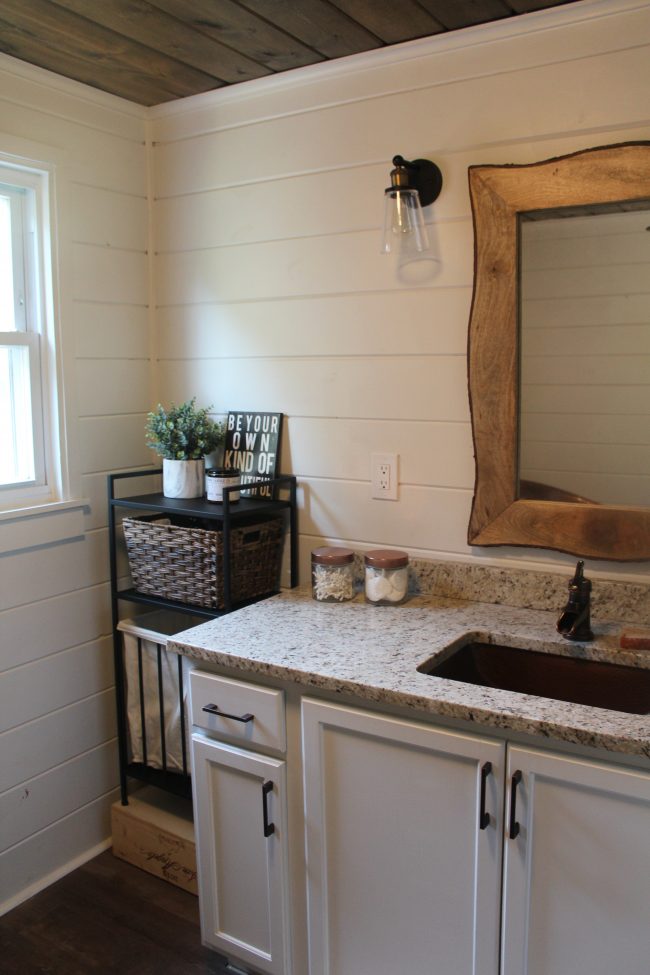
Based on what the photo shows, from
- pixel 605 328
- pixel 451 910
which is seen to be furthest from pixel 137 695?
pixel 605 328

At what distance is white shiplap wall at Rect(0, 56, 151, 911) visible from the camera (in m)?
2.21

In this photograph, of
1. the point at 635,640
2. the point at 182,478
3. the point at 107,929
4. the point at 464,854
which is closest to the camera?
the point at 464,854

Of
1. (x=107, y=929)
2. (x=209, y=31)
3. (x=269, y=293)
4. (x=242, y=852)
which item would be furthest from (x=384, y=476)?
(x=107, y=929)

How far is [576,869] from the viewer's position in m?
1.41

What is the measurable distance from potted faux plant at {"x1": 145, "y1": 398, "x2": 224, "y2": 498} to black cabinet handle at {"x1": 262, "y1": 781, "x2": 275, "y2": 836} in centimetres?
94

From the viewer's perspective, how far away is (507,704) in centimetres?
146

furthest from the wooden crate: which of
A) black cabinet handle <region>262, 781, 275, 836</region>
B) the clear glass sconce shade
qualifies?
the clear glass sconce shade

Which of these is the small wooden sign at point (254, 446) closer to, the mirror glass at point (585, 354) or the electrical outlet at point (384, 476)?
the electrical outlet at point (384, 476)

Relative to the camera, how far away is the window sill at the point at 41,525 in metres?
2.16

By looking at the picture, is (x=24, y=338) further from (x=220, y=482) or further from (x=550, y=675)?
(x=550, y=675)

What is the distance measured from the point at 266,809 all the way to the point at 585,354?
4.17 ft

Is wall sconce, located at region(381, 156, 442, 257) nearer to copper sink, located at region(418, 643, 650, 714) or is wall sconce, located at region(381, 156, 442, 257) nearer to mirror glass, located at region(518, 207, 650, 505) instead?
mirror glass, located at region(518, 207, 650, 505)

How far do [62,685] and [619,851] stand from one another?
5.39ft

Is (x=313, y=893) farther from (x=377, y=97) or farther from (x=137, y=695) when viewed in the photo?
(x=377, y=97)
